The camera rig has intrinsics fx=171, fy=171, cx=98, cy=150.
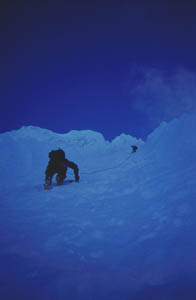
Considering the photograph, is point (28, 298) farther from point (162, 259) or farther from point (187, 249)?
point (187, 249)

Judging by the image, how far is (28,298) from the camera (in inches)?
62.1

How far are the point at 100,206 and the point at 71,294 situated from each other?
2545mm

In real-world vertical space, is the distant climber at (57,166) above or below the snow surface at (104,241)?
above

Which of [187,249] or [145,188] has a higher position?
[145,188]

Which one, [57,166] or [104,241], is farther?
[57,166]

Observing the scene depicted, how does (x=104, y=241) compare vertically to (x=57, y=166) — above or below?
below

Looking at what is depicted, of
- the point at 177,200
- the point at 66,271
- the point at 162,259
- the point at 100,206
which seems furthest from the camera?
the point at 100,206

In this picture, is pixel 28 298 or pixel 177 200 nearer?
pixel 28 298

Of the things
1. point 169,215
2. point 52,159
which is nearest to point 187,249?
point 169,215

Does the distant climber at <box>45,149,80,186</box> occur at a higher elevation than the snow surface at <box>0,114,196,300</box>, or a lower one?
higher

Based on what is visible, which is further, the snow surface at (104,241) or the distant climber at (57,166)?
the distant climber at (57,166)

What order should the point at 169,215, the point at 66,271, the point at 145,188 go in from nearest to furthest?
the point at 66,271 → the point at 169,215 → the point at 145,188

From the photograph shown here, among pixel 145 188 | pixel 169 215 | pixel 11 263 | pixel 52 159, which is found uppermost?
pixel 52 159

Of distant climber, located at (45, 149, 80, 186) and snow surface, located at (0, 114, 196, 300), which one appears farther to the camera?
distant climber, located at (45, 149, 80, 186)
